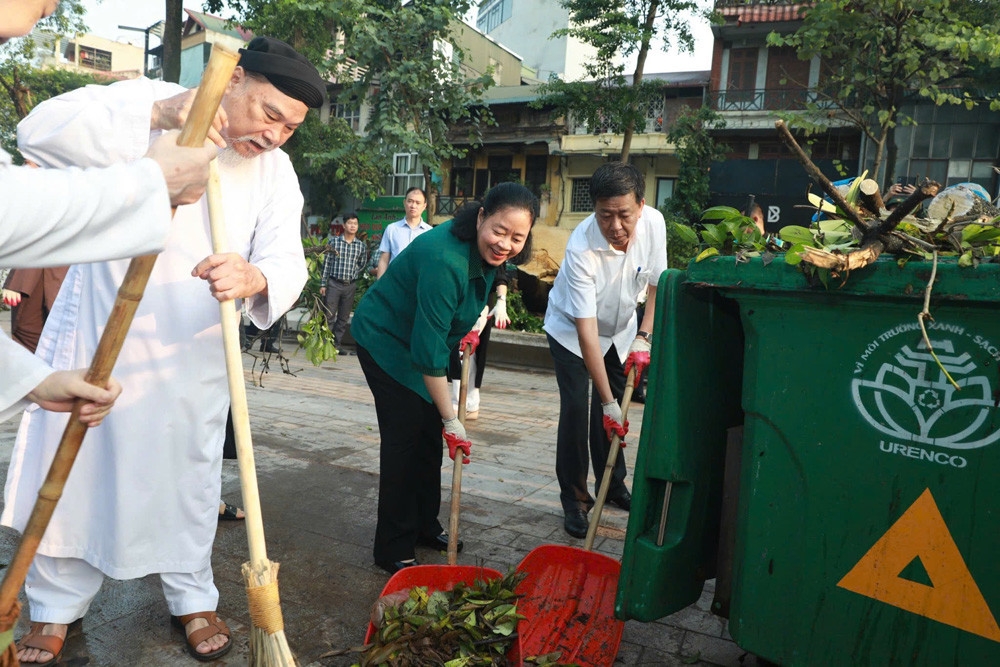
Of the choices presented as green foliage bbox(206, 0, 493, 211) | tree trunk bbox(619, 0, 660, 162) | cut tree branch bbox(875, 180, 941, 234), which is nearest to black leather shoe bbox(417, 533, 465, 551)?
cut tree branch bbox(875, 180, 941, 234)

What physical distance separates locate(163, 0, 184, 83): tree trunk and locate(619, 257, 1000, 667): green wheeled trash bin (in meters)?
12.9

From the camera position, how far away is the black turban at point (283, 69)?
2301 millimetres

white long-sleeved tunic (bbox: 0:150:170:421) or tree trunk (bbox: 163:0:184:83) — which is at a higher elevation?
tree trunk (bbox: 163:0:184:83)

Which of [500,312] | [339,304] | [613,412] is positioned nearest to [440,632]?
[613,412]

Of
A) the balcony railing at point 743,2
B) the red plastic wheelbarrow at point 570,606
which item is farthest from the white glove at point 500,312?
the balcony railing at point 743,2

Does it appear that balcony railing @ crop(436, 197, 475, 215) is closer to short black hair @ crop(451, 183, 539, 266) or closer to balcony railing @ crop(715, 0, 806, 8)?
balcony railing @ crop(715, 0, 806, 8)

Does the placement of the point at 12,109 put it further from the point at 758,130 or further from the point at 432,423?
the point at 432,423

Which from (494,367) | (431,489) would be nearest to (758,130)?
(494,367)

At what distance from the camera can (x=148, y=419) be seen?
2342 millimetres

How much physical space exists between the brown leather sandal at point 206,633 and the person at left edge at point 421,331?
2.58 ft

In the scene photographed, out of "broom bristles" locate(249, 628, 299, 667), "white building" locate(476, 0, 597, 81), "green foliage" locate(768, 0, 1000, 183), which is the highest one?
"white building" locate(476, 0, 597, 81)

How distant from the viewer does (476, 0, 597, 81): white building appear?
2906cm

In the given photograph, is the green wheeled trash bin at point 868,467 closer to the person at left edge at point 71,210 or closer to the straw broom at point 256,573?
the straw broom at point 256,573

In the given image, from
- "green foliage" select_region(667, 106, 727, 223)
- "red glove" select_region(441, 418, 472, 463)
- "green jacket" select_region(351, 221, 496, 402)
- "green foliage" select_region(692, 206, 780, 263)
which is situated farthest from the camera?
"green foliage" select_region(667, 106, 727, 223)
